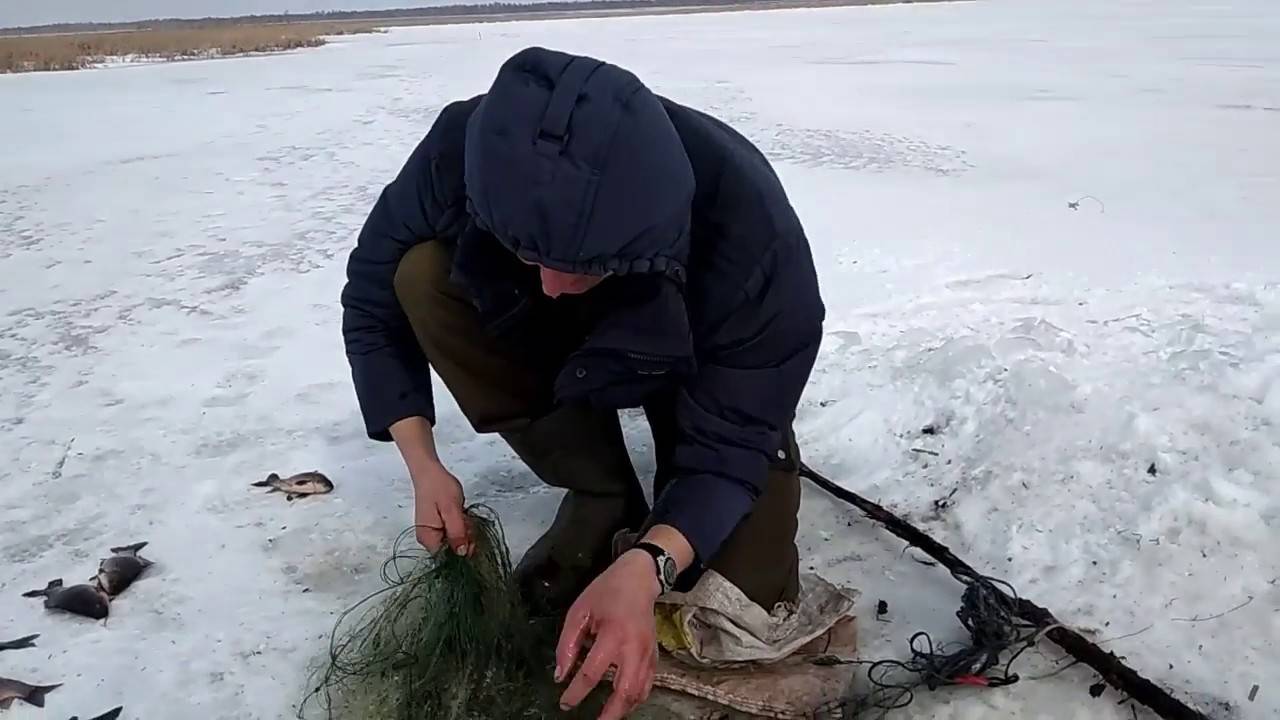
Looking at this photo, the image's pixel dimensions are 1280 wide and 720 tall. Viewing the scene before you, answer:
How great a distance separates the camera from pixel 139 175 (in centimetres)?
753

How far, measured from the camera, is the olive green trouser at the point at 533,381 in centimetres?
184

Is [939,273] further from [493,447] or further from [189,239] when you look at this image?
[189,239]

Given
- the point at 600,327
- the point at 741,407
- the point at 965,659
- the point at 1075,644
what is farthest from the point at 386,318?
the point at 1075,644

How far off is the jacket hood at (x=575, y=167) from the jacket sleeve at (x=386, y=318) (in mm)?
549

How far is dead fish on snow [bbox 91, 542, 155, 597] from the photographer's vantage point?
225 centimetres

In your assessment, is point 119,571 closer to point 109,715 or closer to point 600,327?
point 109,715

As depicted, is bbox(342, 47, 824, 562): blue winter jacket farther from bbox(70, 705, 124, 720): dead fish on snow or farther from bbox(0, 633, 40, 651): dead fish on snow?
bbox(0, 633, 40, 651): dead fish on snow

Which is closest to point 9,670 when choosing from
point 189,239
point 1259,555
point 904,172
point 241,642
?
point 241,642

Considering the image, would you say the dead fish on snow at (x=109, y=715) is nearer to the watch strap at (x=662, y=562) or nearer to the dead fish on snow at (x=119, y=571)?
the dead fish on snow at (x=119, y=571)

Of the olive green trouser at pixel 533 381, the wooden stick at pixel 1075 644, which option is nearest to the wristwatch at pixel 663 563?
the olive green trouser at pixel 533 381

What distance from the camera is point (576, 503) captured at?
2139 millimetres

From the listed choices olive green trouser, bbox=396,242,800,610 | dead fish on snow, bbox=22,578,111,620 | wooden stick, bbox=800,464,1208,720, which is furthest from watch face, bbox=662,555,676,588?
dead fish on snow, bbox=22,578,111,620

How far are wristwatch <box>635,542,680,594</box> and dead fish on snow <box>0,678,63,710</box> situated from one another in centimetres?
126

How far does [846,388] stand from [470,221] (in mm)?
1765
